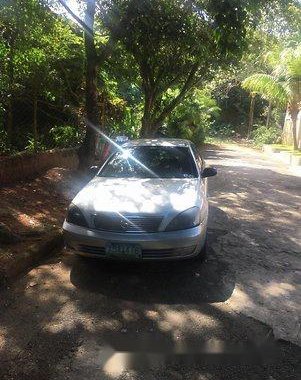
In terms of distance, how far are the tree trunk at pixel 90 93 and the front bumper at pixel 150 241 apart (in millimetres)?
3994

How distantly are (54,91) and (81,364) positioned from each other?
8067 mm

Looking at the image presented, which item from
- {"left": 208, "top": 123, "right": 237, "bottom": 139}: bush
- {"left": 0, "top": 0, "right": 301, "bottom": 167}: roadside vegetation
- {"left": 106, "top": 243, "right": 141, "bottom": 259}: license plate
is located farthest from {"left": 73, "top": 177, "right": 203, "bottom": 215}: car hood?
{"left": 208, "top": 123, "right": 237, "bottom": 139}: bush

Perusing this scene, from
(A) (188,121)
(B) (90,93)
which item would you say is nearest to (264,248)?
(B) (90,93)

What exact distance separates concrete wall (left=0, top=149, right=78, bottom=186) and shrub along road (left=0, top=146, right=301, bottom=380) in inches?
120

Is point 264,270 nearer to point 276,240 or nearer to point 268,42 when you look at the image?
point 276,240

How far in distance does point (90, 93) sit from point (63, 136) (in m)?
3.06

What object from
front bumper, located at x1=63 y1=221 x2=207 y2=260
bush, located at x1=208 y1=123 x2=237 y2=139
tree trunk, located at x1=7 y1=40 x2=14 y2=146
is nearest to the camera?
front bumper, located at x1=63 y1=221 x2=207 y2=260

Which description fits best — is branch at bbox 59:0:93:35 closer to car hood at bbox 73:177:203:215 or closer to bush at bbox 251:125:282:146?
car hood at bbox 73:177:203:215

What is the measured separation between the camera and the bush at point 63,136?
10711 mm

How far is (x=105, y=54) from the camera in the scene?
25.9 feet

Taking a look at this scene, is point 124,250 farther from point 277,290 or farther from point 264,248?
point 264,248

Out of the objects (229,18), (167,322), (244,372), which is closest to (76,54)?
(229,18)

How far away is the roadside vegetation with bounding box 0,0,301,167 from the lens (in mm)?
7730

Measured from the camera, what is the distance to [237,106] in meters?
38.9
